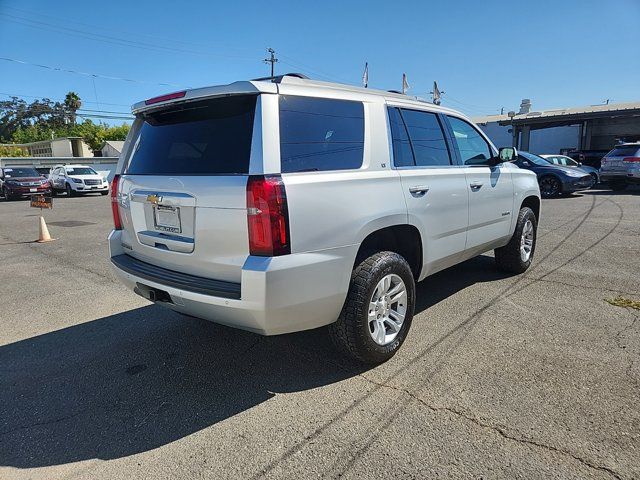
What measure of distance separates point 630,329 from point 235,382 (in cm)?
346

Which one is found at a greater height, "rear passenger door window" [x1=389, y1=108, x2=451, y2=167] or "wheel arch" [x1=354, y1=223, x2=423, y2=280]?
"rear passenger door window" [x1=389, y1=108, x2=451, y2=167]

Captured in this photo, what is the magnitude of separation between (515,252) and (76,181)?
2218 centimetres

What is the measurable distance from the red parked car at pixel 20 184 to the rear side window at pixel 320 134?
2227 centimetres

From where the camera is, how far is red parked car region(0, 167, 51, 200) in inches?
803

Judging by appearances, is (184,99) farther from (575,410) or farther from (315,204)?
(575,410)

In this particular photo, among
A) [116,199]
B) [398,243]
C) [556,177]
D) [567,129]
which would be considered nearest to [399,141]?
[398,243]

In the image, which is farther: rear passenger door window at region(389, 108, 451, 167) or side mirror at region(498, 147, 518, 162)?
side mirror at region(498, 147, 518, 162)

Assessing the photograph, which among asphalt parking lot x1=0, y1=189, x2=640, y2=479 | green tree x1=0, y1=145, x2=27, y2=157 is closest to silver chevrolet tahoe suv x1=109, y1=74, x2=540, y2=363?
asphalt parking lot x1=0, y1=189, x2=640, y2=479

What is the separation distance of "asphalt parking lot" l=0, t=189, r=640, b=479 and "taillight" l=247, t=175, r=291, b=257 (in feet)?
3.58

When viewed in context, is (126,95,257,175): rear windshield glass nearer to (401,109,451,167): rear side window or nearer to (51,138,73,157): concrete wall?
(401,109,451,167): rear side window

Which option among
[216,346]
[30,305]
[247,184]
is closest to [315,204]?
[247,184]

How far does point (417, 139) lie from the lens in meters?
3.78

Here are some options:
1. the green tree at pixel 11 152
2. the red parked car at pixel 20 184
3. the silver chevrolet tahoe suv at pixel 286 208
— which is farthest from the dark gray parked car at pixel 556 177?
the green tree at pixel 11 152

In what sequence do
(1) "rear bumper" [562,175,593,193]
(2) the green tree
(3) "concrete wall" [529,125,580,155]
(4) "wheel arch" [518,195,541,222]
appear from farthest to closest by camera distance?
(2) the green tree → (3) "concrete wall" [529,125,580,155] → (1) "rear bumper" [562,175,593,193] → (4) "wheel arch" [518,195,541,222]
